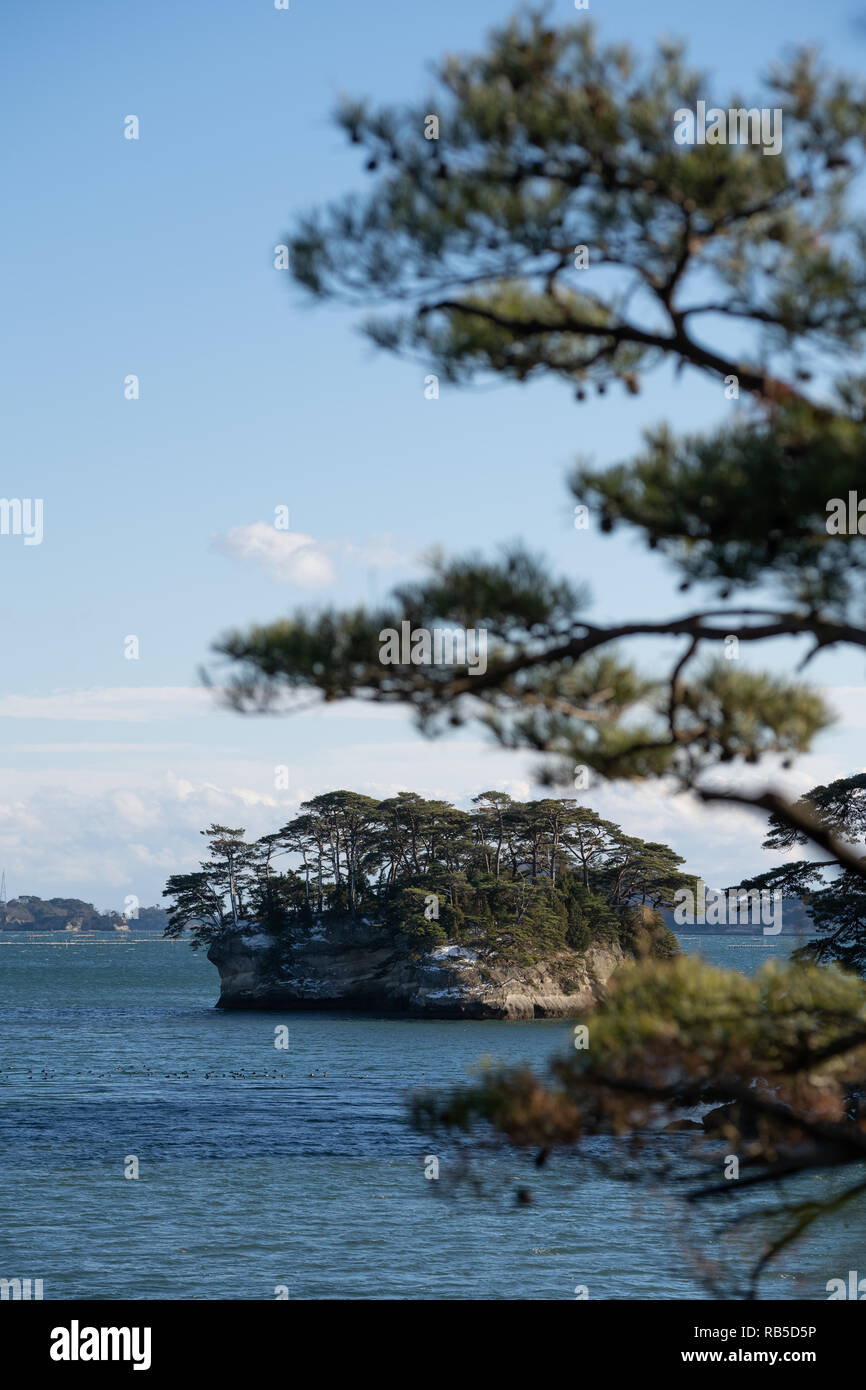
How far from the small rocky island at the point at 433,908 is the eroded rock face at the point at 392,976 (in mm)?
65

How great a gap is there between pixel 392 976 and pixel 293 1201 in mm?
37009

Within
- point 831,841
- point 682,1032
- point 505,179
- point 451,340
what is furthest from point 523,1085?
point 505,179

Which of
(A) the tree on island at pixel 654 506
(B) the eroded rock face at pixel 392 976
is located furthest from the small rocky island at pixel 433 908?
(A) the tree on island at pixel 654 506

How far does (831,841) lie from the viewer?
539 cm

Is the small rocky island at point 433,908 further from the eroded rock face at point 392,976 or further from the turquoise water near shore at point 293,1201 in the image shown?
the turquoise water near shore at point 293,1201

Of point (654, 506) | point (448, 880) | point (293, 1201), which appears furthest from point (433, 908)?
point (654, 506)

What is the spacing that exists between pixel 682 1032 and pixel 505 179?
3670 millimetres

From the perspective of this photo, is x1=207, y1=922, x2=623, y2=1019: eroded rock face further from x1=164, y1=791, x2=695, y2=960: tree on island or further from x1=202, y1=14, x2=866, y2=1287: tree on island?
x1=202, y1=14, x2=866, y2=1287: tree on island

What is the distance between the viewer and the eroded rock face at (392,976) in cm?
5922

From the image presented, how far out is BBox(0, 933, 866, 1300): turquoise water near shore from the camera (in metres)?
20.3
